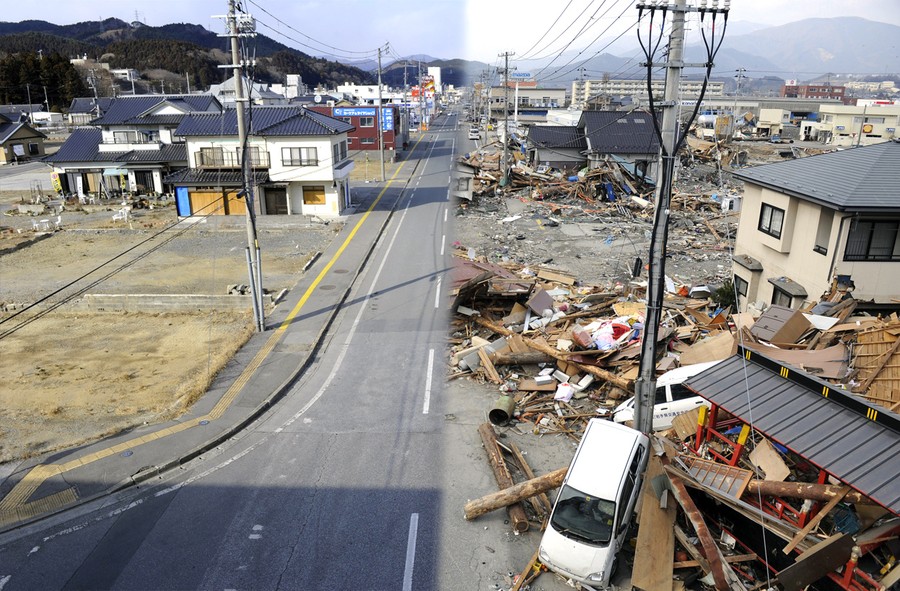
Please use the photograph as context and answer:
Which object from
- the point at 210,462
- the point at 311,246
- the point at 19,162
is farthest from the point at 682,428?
the point at 19,162

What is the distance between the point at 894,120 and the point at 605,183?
212 feet

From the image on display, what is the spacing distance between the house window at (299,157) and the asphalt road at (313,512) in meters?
21.5

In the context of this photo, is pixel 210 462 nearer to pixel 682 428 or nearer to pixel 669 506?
pixel 669 506

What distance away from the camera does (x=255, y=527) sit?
991 cm

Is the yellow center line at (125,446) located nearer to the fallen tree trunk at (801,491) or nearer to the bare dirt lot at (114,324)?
the bare dirt lot at (114,324)

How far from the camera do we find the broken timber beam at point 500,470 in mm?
9844

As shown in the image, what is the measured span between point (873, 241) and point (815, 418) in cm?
937

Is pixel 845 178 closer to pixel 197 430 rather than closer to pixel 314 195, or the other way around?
pixel 197 430

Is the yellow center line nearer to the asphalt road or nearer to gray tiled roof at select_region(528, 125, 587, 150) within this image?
the asphalt road

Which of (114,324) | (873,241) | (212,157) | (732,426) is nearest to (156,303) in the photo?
(114,324)

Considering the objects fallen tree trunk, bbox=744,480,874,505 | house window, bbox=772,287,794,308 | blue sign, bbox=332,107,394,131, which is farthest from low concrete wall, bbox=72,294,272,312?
blue sign, bbox=332,107,394,131

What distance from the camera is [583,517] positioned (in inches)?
348

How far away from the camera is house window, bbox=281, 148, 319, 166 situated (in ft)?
115

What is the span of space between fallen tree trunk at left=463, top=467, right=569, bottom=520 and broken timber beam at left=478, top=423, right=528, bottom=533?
6.2 inches
